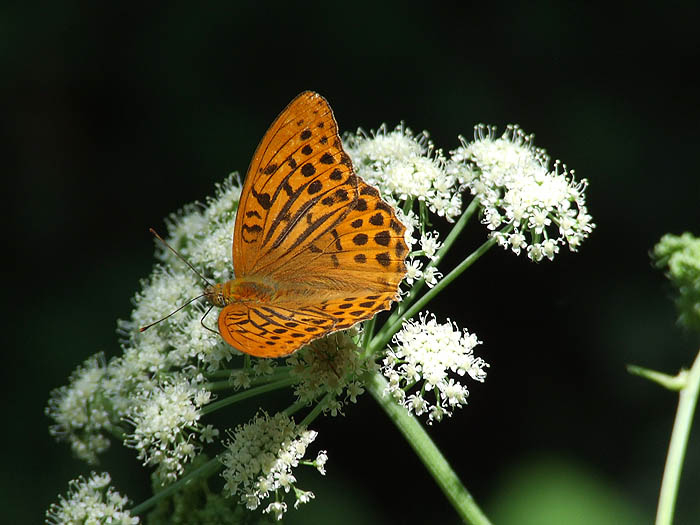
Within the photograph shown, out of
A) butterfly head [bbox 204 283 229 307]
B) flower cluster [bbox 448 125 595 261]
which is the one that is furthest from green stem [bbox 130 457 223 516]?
flower cluster [bbox 448 125 595 261]

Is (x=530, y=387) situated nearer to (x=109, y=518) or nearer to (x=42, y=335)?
(x=109, y=518)

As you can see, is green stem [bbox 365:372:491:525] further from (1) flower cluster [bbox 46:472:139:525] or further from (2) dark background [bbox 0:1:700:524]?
(2) dark background [bbox 0:1:700:524]

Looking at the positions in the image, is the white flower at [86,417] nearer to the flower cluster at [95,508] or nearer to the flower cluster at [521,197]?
the flower cluster at [95,508]

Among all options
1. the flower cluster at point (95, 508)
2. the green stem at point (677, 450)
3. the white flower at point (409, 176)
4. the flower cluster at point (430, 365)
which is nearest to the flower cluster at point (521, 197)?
the white flower at point (409, 176)

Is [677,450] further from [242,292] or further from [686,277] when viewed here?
[242,292]

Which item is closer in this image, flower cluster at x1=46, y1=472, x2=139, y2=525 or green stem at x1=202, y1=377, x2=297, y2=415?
green stem at x1=202, y1=377, x2=297, y2=415

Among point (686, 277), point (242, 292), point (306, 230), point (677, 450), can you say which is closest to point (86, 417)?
point (242, 292)

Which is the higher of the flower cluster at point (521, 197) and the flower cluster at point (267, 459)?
the flower cluster at point (521, 197)
